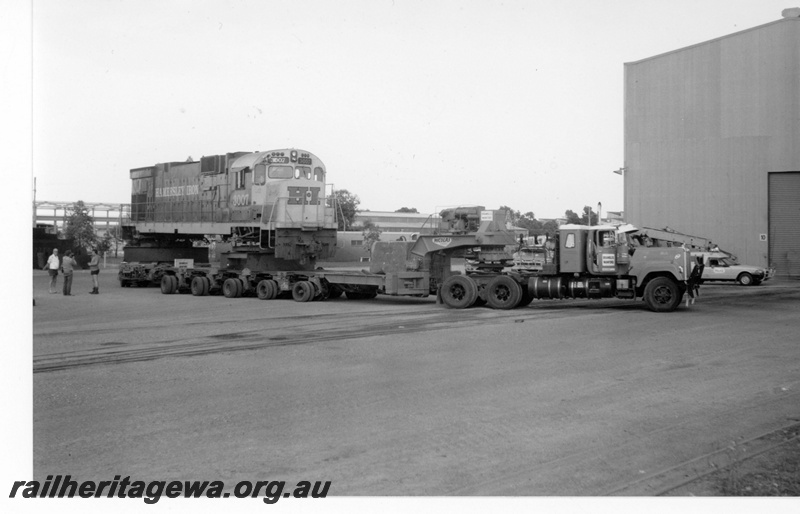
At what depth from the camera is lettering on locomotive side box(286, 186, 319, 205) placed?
78.3ft

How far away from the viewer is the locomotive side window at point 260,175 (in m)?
23.9

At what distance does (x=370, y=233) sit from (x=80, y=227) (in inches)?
344

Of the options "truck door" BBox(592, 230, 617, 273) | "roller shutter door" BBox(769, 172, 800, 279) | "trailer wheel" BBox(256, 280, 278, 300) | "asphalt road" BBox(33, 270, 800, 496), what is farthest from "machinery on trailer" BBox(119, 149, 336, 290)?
"roller shutter door" BBox(769, 172, 800, 279)

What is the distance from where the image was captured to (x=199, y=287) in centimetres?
2453

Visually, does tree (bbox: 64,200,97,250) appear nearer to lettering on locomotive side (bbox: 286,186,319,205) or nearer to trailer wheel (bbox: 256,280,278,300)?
trailer wheel (bbox: 256,280,278,300)

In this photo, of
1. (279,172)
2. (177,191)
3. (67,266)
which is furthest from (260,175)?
(67,266)

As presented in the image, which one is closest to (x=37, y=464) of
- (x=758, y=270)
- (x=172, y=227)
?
(x=172, y=227)

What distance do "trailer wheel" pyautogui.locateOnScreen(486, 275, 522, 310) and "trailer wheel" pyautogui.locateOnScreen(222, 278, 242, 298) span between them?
325 inches

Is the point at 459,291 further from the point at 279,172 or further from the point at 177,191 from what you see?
the point at 177,191

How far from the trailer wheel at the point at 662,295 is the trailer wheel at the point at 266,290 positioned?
10825 mm

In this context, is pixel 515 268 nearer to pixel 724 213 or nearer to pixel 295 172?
pixel 295 172

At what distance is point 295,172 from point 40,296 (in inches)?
339

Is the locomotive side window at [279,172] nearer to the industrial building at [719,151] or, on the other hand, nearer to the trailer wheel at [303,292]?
the trailer wheel at [303,292]

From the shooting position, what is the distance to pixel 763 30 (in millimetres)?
27234
